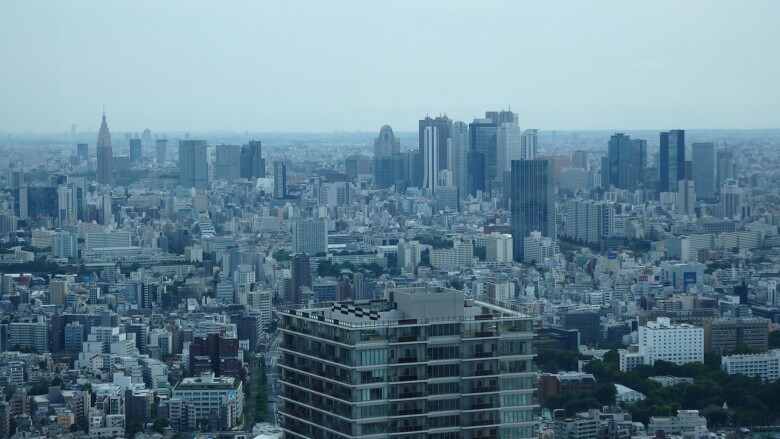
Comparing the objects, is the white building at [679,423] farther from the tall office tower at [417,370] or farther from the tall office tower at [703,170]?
the tall office tower at [703,170]

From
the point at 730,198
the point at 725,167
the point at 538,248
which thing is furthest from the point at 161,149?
the point at 730,198

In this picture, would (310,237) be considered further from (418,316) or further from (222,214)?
(418,316)

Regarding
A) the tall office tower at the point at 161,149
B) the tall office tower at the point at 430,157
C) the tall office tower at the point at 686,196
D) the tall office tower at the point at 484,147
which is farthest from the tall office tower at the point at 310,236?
the tall office tower at the point at 430,157

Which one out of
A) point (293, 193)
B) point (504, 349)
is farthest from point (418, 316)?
point (293, 193)

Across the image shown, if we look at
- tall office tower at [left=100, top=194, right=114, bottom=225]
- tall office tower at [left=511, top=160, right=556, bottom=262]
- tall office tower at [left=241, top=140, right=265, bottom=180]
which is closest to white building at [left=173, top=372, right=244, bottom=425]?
tall office tower at [left=511, top=160, right=556, bottom=262]

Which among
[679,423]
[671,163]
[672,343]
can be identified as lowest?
[679,423]

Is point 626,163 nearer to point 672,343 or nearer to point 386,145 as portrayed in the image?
point 386,145
